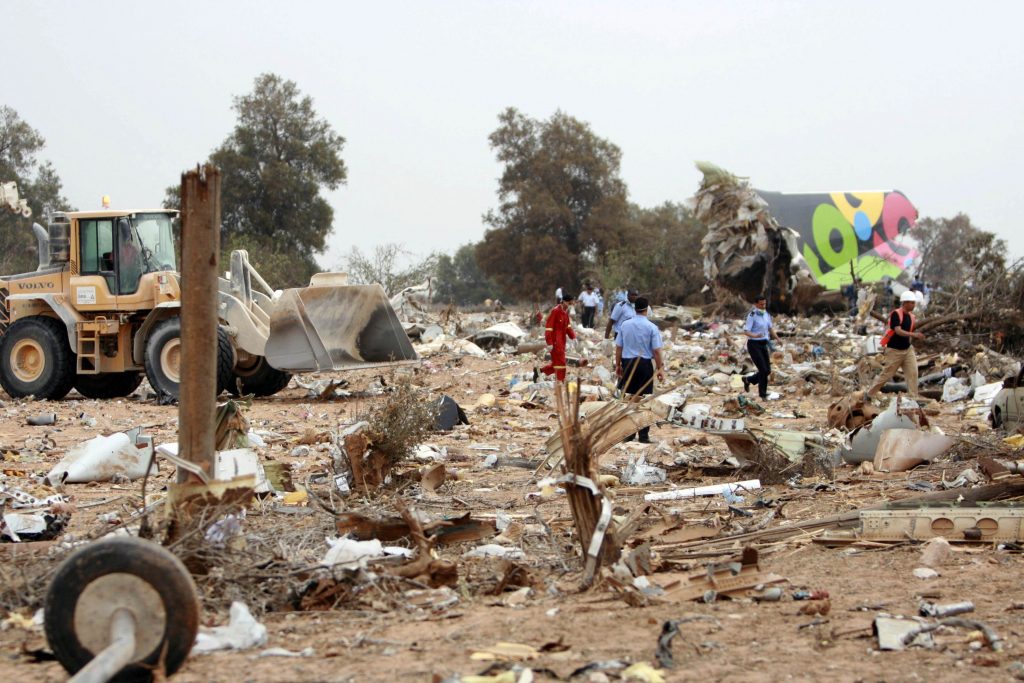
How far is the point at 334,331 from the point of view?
47.7 feet

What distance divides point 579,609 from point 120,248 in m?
11.2

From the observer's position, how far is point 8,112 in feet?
123

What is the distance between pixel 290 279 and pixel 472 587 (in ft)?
90.5

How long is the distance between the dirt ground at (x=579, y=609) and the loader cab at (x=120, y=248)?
594 cm

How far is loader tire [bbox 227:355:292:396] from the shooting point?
15336mm

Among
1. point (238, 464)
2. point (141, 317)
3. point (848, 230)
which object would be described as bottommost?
point (238, 464)

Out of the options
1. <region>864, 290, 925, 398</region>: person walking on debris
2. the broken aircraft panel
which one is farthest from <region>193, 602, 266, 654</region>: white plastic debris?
the broken aircraft panel

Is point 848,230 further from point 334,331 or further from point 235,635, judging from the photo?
point 235,635

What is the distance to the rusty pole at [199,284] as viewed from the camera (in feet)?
15.8

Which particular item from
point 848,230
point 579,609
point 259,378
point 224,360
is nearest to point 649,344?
point 224,360

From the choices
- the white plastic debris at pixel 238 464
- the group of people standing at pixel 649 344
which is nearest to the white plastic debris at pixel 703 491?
the group of people standing at pixel 649 344

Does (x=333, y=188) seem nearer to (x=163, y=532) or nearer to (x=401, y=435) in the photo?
(x=401, y=435)

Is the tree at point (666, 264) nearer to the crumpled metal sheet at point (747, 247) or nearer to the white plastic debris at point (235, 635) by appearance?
the crumpled metal sheet at point (747, 247)

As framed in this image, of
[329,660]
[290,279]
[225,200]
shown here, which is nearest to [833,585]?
[329,660]
